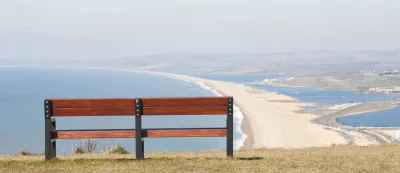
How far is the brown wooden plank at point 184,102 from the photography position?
8.67 m

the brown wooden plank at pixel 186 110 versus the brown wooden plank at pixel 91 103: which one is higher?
the brown wooden plank at pixel 91 103

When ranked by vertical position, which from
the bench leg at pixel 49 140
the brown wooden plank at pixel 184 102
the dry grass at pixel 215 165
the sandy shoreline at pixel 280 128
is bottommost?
the sandy shoreline at pixel 280 128

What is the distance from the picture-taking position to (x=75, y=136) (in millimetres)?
8734

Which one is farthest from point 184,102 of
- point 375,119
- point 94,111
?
point 375,119

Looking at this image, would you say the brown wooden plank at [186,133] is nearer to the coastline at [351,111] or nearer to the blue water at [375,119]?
the coastline at [351,111]

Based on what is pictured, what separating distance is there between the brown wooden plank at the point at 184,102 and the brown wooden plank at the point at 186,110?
0.05m

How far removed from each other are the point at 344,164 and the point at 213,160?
2.10 m

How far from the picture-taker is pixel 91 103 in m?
8.70

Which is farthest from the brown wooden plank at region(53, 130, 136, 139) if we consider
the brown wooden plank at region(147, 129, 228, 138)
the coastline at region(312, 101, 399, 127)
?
the coastline at region(312, 101, 399, 127)

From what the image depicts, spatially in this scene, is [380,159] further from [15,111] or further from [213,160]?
[15,111]

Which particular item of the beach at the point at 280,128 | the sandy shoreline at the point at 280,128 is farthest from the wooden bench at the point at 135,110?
the sandy shoreline at the point at 280,128

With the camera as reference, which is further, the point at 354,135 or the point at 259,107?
the point at 259,107

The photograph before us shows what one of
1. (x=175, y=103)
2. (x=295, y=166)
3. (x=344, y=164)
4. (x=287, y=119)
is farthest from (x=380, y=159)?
(x=287, y=119)

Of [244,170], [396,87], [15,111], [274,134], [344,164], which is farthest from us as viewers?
[396,87]
